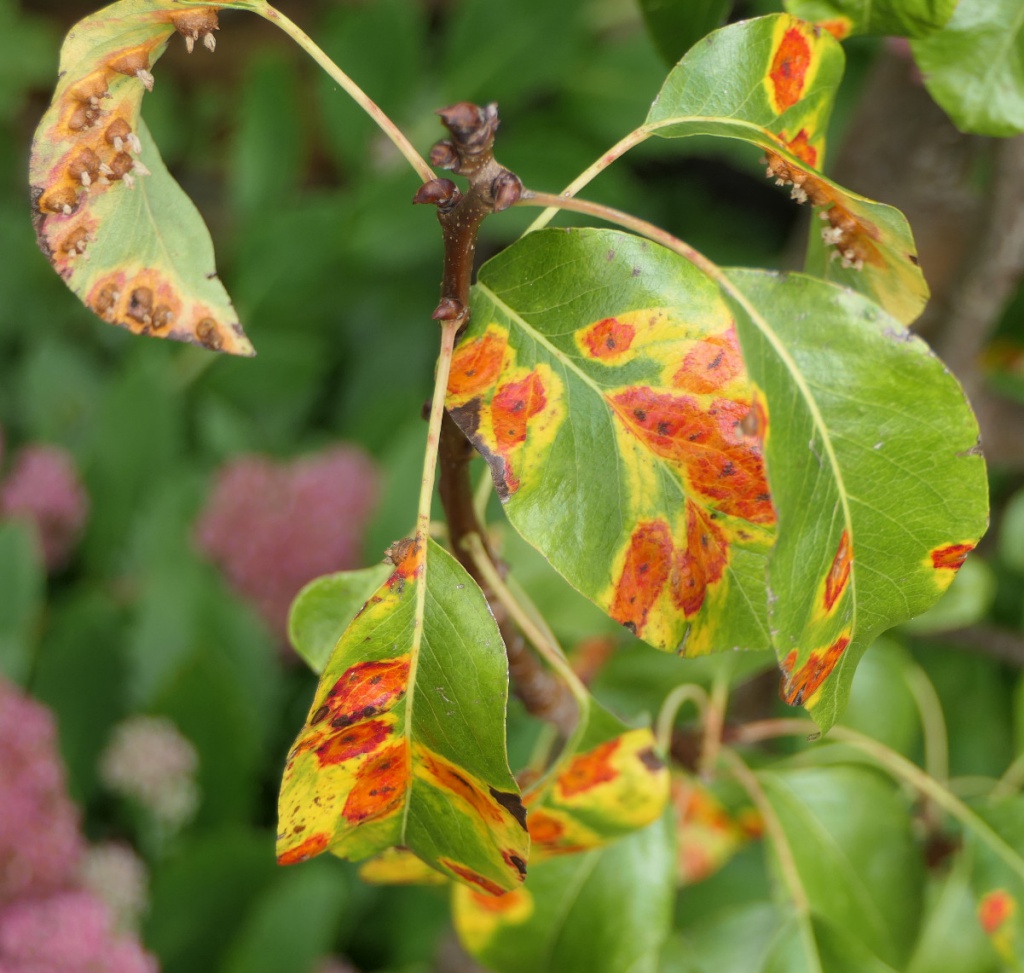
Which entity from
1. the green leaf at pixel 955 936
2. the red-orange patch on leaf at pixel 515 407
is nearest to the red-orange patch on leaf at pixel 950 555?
the red-orange patch on leaf at pixel 515 407

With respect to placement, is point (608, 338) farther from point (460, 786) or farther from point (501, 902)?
point (501, 902)

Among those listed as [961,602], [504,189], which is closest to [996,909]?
[961,602]

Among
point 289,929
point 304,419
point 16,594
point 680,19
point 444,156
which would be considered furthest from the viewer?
point 304,419

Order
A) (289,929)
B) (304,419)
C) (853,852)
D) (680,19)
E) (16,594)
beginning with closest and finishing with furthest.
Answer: (680,19)
(853,852)
(289,929)
(16,594)
(304,419)

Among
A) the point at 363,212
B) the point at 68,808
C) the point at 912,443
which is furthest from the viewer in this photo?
the point at 363,212

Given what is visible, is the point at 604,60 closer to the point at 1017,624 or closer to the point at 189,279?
→ the point at 1017,624

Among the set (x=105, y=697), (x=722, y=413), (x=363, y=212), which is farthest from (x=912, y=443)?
(x=363, y=212)
